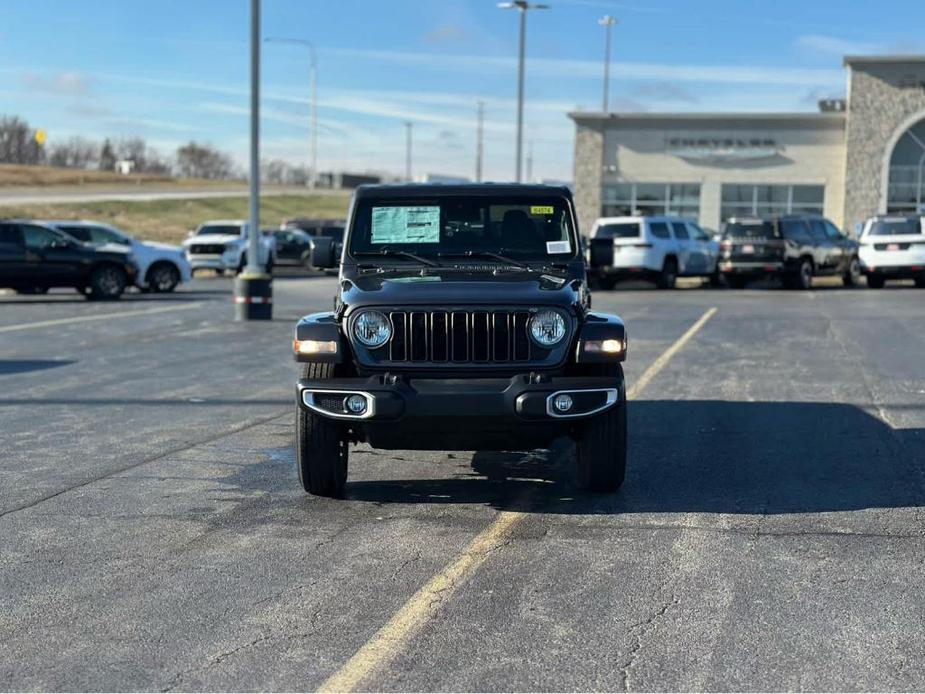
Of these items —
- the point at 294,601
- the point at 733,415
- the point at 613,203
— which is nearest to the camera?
the point at 294,601

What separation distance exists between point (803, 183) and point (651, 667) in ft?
168

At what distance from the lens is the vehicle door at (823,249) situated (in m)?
30.2

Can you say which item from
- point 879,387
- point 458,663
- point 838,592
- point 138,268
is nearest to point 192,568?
point 458,663

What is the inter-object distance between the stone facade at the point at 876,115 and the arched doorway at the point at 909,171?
677mm

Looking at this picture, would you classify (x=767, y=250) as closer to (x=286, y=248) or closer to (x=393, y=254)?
(x=286, y=248)

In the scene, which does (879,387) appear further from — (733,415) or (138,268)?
(138,268)

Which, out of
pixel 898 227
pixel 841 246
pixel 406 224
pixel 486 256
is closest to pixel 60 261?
pixel 406 224

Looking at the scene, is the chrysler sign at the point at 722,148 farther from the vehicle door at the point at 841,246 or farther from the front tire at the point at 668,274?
the front tire at the point at 668,274

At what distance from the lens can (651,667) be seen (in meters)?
4.39

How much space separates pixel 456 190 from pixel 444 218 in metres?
0.22

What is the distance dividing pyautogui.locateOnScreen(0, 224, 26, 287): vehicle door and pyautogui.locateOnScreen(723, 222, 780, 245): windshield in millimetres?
16601

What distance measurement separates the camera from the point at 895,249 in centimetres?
2964

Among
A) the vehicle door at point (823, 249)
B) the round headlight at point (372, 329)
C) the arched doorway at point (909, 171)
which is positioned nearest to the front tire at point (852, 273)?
the vehicle door at point (823, 249)

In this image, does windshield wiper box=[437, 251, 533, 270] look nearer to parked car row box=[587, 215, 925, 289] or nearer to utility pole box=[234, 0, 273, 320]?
utility pole box=[234, 0, 273, 320]
